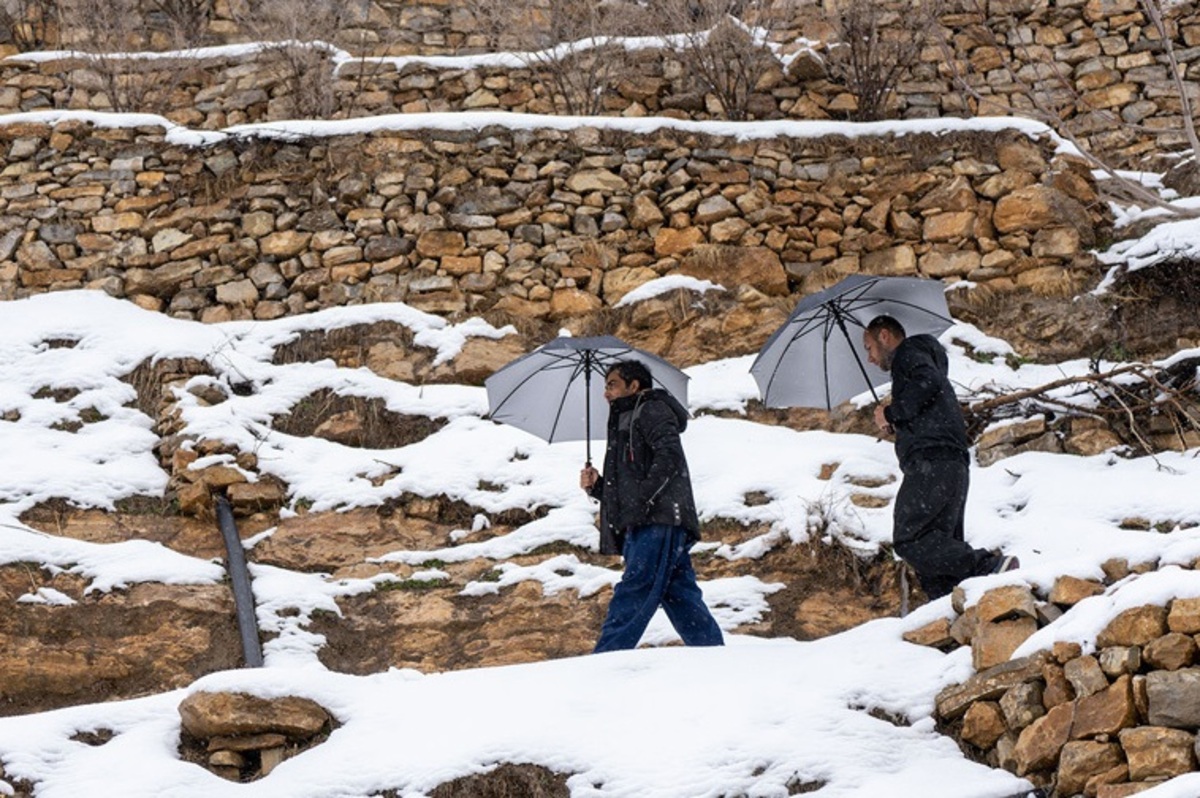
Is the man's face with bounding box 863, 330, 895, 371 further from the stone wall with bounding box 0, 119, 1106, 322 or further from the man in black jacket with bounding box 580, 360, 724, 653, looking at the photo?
the stone wall with bounding box 0, 119, 1106, 322

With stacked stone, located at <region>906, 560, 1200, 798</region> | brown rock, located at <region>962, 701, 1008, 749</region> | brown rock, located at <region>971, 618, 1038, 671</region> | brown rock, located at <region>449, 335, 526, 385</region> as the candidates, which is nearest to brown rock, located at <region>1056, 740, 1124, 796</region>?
stacked stone, located at <region>906, 560, 1200, 798</region>

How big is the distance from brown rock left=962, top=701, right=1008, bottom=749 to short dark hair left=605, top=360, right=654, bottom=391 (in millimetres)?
2367

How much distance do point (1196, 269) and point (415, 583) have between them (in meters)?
5.43

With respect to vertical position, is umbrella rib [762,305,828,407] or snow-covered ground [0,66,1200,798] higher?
umbrella rib [762,305,828,407]

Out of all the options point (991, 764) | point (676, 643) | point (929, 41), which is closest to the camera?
point (991, 764)

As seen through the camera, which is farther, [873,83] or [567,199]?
[873,83]

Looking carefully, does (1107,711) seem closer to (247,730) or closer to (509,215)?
(247,730)

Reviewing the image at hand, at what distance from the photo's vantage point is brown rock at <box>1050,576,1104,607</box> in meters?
5.00

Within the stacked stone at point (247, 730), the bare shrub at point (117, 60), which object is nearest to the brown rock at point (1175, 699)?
the stacked stone at point (247, 730)

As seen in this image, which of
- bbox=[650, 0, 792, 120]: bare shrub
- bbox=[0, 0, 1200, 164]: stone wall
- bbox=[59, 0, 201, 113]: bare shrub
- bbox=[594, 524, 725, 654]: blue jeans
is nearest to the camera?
bbox=[594, 524, 725, 654]: blue jeans

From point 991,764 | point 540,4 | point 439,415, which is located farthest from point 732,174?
point 991,764

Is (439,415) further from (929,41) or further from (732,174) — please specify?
(929,41)

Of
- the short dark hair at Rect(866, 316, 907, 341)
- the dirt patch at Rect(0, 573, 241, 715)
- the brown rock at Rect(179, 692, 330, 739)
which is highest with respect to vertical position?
the short dark hair at Rect(866, 316, 907, 341)

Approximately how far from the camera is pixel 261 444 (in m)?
8.77
